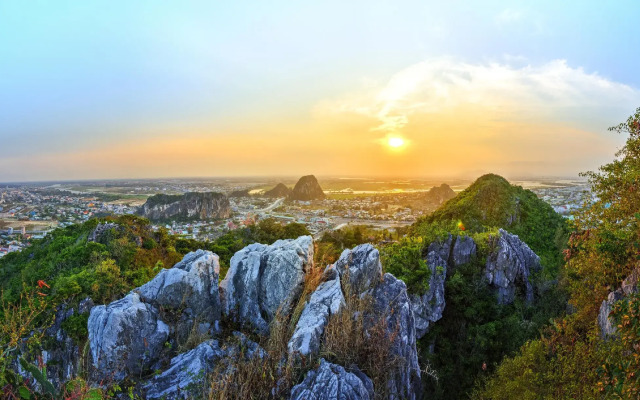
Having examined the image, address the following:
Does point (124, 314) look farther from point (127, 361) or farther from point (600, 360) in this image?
point (600, 360)

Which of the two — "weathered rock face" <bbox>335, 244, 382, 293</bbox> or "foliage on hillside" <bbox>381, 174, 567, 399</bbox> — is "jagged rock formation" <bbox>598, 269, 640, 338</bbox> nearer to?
"foliage on hillside" <bbox>381, 174, 567, 399</bbox>

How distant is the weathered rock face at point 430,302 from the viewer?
1178 cm

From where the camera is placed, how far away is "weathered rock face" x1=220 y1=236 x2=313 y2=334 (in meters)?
7.50

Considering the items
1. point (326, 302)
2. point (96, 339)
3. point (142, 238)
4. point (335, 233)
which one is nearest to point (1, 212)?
point (142, 238)

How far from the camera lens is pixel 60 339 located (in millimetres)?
10508

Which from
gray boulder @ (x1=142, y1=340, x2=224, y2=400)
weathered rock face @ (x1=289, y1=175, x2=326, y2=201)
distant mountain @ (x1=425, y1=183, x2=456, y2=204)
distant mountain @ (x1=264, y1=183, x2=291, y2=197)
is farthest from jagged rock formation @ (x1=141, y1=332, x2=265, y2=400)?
distant mountain @ (x1=264, y1=183, x2=291, y2=197)

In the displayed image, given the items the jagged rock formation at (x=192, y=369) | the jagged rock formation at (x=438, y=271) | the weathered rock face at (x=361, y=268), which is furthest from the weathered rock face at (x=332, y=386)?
the jagged rock formation at (x=438, y=271)

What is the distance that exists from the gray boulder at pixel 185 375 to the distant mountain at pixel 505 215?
2072 cm

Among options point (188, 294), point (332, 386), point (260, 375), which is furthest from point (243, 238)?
point (332, 386)

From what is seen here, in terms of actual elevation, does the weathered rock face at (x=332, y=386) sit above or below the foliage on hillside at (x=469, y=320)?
above

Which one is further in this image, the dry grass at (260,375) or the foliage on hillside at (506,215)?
the foliage on hillside at (506,215)

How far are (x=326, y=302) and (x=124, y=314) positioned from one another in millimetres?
4562

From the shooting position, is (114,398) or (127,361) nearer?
(114,398)

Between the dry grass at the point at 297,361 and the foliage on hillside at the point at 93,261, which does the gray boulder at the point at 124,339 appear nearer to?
the dry grass at the point at 297,361
